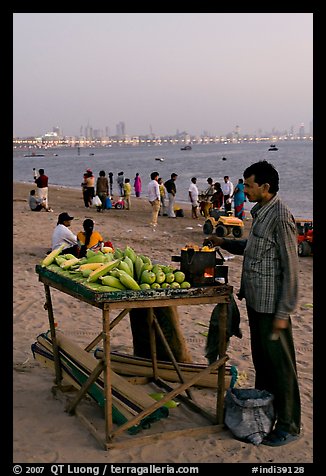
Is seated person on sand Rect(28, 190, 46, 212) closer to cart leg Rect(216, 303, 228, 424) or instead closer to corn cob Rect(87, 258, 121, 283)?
corn cob Rect(87, 258, 121, 283)

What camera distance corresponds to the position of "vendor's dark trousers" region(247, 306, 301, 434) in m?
4.79

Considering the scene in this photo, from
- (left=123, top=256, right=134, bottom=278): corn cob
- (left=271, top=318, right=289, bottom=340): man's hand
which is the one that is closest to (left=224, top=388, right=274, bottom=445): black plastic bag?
(left=271, top=318, right=289, bottom=340): man's hand

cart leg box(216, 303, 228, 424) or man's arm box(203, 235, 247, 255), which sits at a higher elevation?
man's arm box(203, 235, 247, 255)

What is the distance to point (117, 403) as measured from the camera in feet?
16.9

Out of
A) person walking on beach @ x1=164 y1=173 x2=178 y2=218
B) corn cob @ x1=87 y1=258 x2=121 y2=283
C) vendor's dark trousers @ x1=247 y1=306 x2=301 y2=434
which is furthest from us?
person walking on beach @ x1=164 y1=173 x2=178 y2=218

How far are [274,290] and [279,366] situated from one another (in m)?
0.64

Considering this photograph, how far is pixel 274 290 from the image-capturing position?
4.73 metres

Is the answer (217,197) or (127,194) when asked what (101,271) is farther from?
(127,194)

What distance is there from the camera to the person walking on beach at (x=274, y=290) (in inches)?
183

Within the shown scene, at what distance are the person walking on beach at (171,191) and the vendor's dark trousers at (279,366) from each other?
15339mm

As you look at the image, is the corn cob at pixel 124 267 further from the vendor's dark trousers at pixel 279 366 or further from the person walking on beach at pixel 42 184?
the person walking on beach at pixel 42 184

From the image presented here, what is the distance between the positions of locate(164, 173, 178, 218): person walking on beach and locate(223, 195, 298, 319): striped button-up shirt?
15322 mm

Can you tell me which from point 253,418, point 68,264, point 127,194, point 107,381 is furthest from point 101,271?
point 127,194
